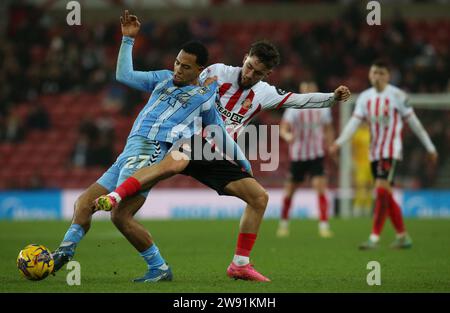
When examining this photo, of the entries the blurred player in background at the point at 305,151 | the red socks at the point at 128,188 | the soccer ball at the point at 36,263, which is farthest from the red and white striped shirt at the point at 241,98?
the blurred player in background at the point at 305,151

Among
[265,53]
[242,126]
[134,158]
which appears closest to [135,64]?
[242,126]

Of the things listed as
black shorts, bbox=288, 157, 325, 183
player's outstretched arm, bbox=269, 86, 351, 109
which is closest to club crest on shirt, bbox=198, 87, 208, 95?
player's outstretched arm, bbox=269, 86, 351, 109

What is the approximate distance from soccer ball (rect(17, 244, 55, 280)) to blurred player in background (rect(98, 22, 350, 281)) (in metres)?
1.02

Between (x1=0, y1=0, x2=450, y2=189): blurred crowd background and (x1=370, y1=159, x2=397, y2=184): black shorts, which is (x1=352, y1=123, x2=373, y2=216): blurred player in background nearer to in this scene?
(x1=0, y1=0, x2=450, y2=189): blurred crowd background

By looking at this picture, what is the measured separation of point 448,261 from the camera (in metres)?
9.65

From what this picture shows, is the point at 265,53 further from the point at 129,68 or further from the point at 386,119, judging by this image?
the point at 386,119

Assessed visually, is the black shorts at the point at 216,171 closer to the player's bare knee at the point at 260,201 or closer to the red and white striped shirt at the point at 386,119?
the player's bare knee at the point at 260,201

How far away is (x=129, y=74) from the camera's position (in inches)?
296

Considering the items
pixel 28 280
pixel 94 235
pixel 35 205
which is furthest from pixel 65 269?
pixel 35 205

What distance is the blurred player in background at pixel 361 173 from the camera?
20016 mm

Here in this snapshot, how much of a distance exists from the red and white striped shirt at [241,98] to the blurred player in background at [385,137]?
3.70 meters

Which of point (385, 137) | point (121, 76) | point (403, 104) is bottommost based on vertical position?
point (385, 137)

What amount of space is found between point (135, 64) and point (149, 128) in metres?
14.8

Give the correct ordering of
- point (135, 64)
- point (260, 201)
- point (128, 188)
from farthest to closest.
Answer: point (135, 64) < point (260, 201) < point (128, 188)
